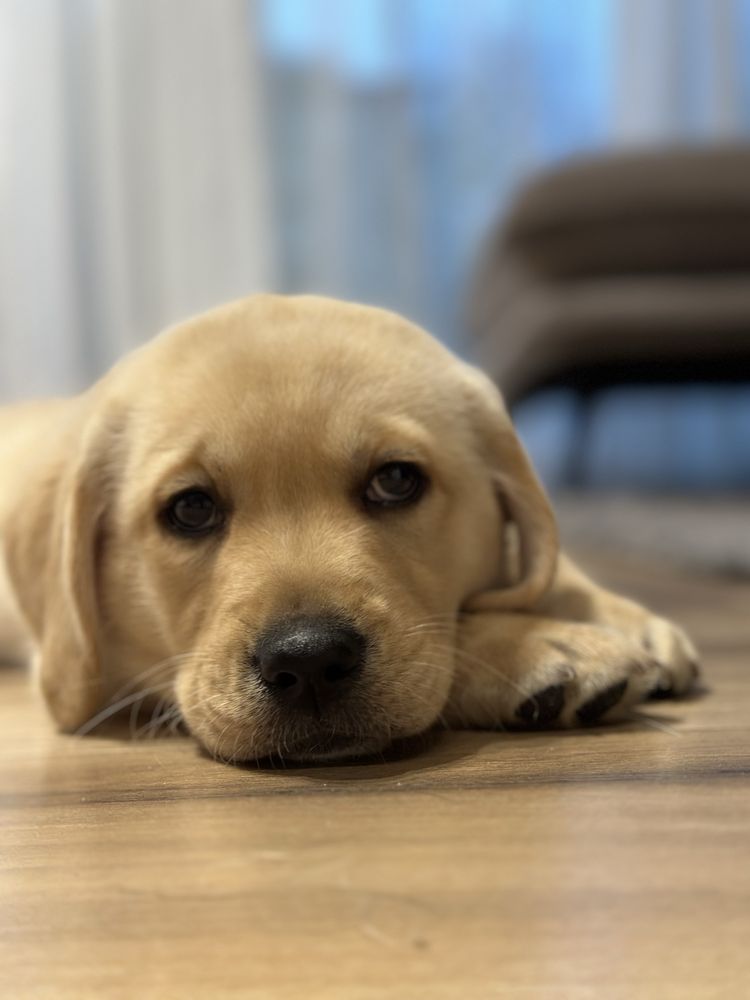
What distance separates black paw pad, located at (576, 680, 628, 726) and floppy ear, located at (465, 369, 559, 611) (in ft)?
1.11

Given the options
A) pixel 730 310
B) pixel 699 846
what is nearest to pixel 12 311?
pixel 730 310

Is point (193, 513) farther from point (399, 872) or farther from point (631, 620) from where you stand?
point (399, 872)

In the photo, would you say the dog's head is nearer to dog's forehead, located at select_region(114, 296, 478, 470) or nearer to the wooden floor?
dog's forehead, located at select_region(114, 296, 478, 470)

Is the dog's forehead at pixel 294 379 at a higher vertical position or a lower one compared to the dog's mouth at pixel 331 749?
higher

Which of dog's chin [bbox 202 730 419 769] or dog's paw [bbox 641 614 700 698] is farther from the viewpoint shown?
dog's paw [bbox 641 614 700 698]

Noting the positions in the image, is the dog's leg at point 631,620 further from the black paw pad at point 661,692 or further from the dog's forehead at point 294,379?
the dog's forehead at point 294,379

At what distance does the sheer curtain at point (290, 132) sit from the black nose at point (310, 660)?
4839mm

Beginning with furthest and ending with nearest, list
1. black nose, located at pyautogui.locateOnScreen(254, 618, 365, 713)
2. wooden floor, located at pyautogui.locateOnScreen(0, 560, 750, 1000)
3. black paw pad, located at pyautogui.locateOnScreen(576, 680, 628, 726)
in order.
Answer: black paw pad, located at pyautogui.locateOnScreen(576, 680, 628, 726), black nose, located at pyautogui.locateOnScreen(254, 618, 365, 713), wooden floor, located at pyautogui.locateOnScreen(0, 560, 750, 1000)

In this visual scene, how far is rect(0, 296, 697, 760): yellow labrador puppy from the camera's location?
171cm

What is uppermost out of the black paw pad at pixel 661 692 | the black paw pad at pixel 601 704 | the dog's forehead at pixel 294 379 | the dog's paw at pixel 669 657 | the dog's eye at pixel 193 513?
the dog's forehead at pixel 294 379

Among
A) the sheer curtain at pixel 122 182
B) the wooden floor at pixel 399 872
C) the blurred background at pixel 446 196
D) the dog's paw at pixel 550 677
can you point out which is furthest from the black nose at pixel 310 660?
the sheer curtain at pixel 122 182

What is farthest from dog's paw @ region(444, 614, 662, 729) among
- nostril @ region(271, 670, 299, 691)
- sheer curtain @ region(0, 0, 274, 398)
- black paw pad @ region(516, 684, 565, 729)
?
sheer curtain @ region(0, 0, 274, 398)

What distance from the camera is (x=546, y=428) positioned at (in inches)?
291

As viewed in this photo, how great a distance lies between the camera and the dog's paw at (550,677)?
1809 mm
